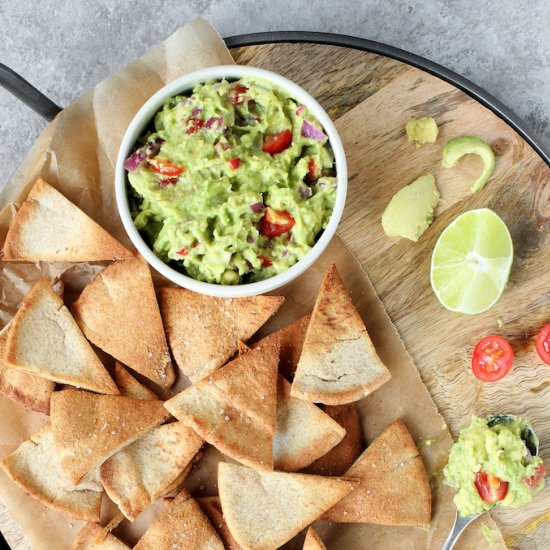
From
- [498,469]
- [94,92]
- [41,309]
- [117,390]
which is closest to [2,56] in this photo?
[94,92]

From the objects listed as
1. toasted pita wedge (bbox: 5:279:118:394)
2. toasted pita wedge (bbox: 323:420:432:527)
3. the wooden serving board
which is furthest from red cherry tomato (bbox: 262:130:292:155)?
toasted pita wedge (bbox: 323:420:432:527)

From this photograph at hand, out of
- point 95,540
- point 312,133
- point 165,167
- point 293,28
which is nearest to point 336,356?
point 312,133

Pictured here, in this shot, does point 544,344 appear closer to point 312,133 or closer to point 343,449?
point 343,449

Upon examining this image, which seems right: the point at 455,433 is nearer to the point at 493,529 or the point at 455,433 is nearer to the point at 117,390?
the point at 493,529

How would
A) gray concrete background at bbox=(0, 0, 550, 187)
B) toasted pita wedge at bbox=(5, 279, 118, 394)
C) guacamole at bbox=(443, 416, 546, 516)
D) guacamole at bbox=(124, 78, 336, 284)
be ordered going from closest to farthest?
1. guacamole at bbox=(124, 78, 336, 284)
2. guacamole at bbox=(443, 416, 546, 516)
3. toasted pita wedge at bbox=(5, 279, 118, 394)
4. gray concrete background at bbox=(0, 0, 550, 187)

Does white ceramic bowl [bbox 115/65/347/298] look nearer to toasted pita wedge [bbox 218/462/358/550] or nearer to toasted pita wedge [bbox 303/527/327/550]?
toasted pita wedge [bbox 218/462/358/550]
